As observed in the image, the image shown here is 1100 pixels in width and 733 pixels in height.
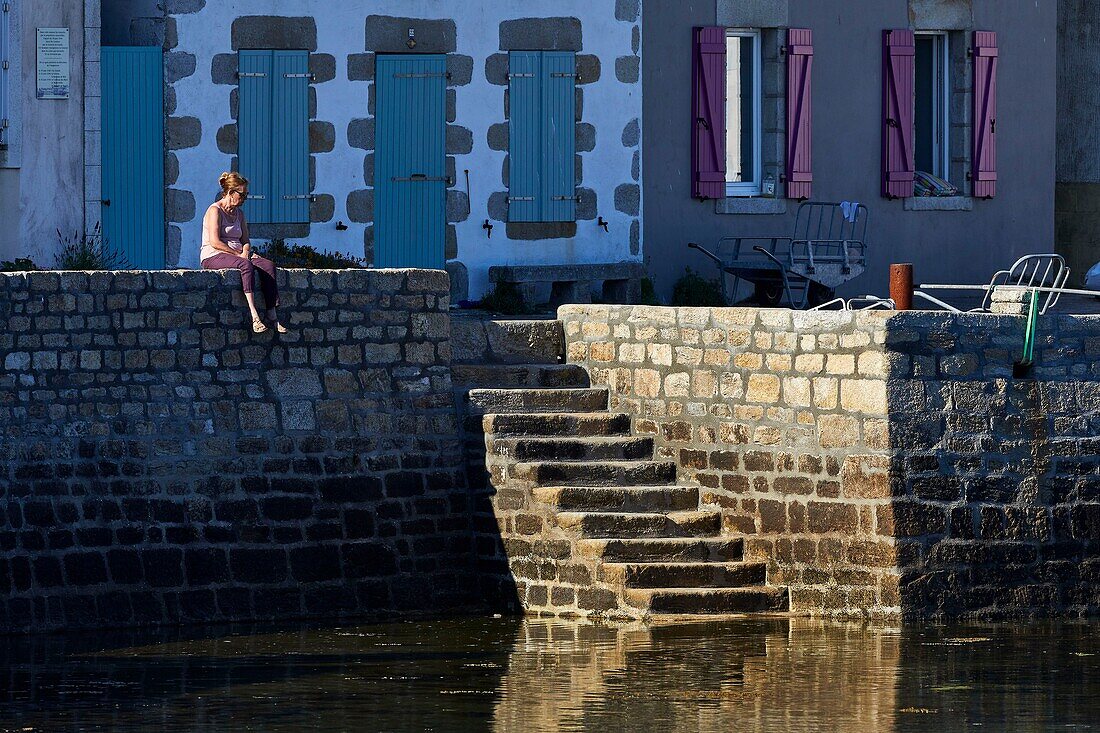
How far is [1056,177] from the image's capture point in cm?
2088

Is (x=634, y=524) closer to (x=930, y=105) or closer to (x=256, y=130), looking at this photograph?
(x=256, y=130)

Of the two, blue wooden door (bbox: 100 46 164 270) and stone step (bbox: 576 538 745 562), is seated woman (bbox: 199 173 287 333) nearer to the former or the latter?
stone step (bbox: 576 538 745 562)

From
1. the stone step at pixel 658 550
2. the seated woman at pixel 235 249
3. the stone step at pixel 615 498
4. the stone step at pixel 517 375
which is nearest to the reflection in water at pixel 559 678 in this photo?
the stone step at pixel 658 550

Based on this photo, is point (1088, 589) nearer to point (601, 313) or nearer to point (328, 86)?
point (601, 313)

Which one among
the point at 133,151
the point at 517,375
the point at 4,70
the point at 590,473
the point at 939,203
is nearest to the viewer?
the point at 590,473

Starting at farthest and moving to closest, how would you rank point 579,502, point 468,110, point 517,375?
1. point 468,110
2. point 517,375
3. point 579,502

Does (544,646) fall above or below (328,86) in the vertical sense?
below

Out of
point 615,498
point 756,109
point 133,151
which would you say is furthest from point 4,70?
point 756,109

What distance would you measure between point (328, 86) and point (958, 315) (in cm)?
615

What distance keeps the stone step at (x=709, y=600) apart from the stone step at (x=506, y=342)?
216 cm

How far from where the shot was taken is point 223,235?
42.0ft

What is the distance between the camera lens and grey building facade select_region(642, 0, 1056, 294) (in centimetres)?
1767

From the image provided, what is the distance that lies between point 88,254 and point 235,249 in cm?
260

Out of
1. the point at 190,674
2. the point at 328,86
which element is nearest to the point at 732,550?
the point at 190,674
